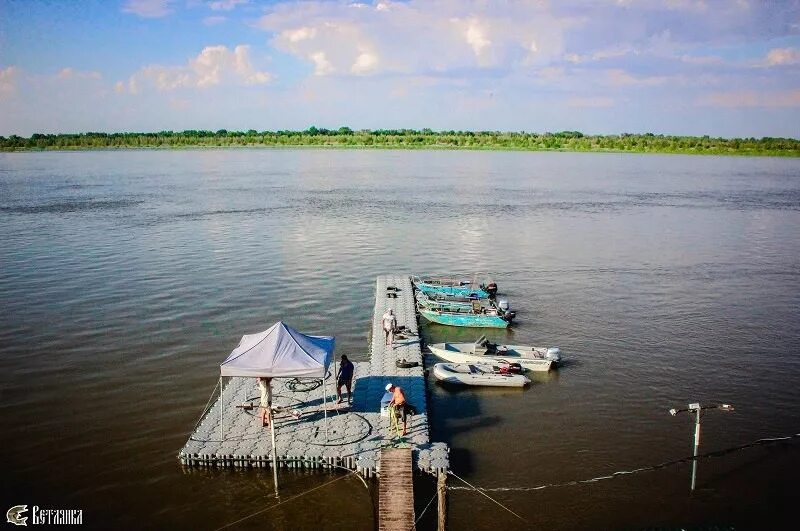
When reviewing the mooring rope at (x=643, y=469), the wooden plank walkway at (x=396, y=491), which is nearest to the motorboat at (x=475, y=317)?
the mooring rope at (x=643, y=469)

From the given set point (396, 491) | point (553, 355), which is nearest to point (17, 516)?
point (396, 491)

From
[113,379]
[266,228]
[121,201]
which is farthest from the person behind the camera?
[121,201]

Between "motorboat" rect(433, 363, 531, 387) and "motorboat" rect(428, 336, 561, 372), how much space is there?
819 millimetres

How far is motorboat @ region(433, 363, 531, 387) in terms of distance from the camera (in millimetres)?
23172

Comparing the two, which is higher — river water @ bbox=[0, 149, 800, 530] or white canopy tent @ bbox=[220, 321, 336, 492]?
white canopy tent @ bbox=[220, 321, 336, 492]

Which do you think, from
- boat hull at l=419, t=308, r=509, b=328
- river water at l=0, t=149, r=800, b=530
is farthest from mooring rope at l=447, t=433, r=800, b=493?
boat hull at l=419, t=308, r=509, b=328

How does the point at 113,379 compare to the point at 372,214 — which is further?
the point at 372,214

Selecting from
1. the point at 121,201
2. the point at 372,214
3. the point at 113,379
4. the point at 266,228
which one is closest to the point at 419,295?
the point at 113,379

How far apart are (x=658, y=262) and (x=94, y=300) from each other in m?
35.9

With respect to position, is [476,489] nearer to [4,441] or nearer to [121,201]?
[4,441]

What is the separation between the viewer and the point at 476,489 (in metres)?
16.8

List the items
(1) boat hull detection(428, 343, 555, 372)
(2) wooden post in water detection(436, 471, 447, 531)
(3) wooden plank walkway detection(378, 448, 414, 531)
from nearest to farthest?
(2) wooden post in water detection(436, 471, 447, 531) → (3) wooden plank walkway detection(378, 448, 414, 531) → (1) boat hull detection(428, 343, 555, 372)

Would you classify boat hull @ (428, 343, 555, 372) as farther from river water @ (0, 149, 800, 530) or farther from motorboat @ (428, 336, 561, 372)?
river water @ (0, 149, 800, 530)

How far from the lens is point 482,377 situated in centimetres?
2323
